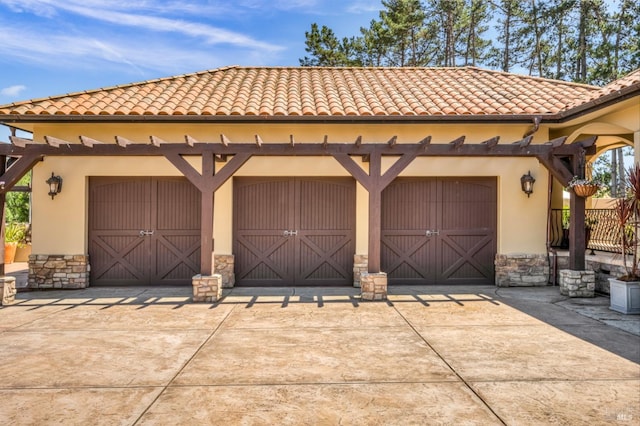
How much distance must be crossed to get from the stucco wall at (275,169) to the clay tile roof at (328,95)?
1.40 feet

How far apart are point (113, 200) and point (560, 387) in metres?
8.49

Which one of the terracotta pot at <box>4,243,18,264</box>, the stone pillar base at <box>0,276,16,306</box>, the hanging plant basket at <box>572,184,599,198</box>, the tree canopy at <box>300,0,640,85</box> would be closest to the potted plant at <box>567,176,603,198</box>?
the hanging plant basket at <box>572,184,599,198</box>

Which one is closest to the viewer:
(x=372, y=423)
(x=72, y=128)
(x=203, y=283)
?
(x=372, y=423)

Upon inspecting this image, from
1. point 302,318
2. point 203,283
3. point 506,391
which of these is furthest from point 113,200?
point 506,391

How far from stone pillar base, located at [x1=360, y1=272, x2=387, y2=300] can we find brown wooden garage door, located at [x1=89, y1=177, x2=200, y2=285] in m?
3.71

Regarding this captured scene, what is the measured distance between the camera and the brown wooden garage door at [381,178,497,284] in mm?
8805

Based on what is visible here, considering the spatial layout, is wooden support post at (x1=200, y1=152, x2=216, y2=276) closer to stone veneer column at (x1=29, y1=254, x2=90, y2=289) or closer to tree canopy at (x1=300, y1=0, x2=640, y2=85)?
stone veneer column at (x1=29, y1=254, x2=90, y2=289)

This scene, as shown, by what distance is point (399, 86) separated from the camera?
10117mm

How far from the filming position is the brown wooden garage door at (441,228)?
8.80 meters

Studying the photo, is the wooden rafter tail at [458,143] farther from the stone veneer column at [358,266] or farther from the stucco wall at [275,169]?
the stone veneer column at [358,266]

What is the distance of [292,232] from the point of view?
8695 millimetres

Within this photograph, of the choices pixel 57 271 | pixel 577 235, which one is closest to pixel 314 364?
pixel 577 235

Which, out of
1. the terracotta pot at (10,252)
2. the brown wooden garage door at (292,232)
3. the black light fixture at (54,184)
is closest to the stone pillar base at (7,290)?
the black light fixture at (54,184)

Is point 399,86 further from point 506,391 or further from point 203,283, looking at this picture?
point 506,391
